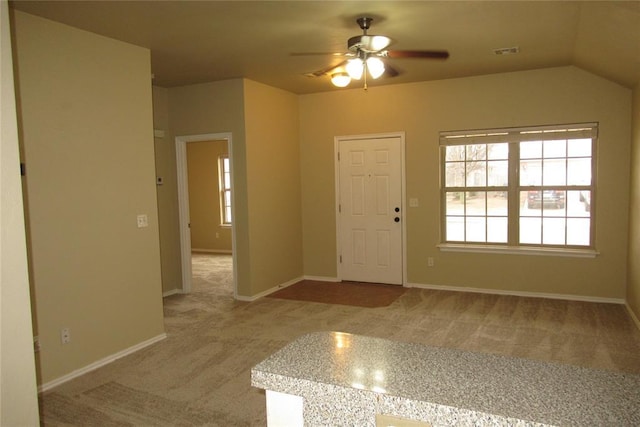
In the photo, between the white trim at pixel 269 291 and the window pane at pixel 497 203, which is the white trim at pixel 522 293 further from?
the white trim at pixel 269 291

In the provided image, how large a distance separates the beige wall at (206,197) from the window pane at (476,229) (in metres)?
4.91

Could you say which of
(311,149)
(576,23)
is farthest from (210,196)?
(576,23)

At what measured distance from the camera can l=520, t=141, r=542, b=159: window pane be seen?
17.9ft

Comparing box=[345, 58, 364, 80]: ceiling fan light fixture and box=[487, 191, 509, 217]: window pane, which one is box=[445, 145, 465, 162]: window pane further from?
box=[345, 58, 364, 80]: ceiling fan light fixture

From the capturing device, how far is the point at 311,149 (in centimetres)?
661

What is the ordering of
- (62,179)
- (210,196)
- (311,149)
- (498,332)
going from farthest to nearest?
1. (210,196)
2. (311,149)
3. (498,332)
4. (62,179)

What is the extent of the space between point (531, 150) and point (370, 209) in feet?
6.91

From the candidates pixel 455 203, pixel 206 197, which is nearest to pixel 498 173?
pixel 455 203

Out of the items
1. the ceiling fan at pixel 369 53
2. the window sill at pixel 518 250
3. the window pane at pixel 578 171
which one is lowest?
the window sill at pixel 518 250

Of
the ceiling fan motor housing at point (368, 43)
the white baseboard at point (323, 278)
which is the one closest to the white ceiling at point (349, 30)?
the ceiling fan motor housing at point (368, 43)

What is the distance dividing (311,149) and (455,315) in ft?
9.99

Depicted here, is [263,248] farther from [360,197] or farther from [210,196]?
[210,196]

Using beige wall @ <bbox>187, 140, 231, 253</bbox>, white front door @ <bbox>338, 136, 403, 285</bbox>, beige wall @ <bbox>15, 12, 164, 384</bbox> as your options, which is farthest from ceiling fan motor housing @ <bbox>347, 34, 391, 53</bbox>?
beige wall @ <bbox>187, 140, 231, 253</bbox>

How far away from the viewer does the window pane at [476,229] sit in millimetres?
5805
